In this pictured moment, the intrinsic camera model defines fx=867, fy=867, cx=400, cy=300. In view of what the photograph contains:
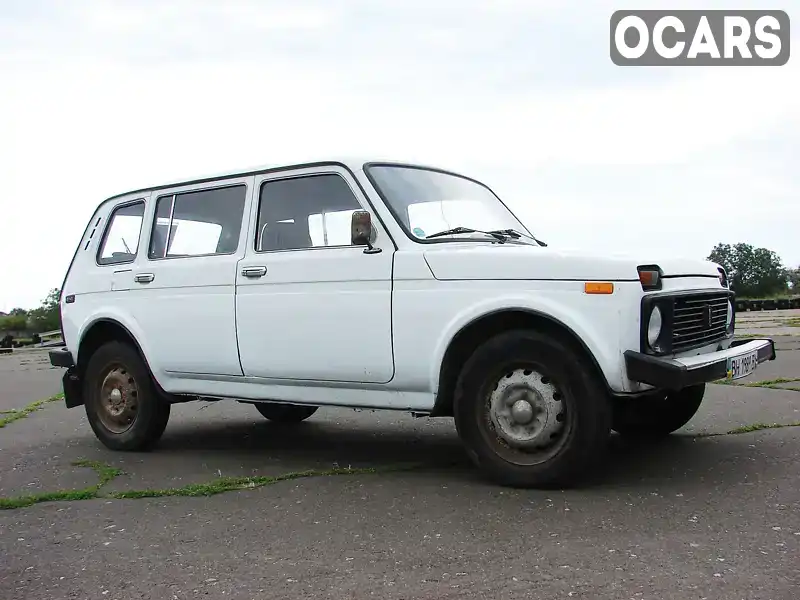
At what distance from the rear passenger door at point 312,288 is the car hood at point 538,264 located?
0.38 m

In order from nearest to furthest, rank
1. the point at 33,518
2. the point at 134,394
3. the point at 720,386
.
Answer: the point at 33,518
the point at 134,394
the point at 720,386

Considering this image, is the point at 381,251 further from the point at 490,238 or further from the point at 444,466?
the point at 444,466

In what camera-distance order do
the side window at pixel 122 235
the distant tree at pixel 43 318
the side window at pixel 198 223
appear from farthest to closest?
the distant tree at pixel 43 318, the side window at pixel 122 235, the side window at pixel 198 223

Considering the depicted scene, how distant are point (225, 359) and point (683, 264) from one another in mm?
3076

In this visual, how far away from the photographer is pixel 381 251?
5250 mm

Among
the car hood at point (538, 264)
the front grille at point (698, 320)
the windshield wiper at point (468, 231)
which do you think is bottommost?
the front grille at point (698, 320)

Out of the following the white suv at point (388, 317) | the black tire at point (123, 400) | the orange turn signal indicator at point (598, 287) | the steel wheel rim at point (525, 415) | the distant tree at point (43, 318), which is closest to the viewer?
the orange turn signal indicator at point (598, 287)

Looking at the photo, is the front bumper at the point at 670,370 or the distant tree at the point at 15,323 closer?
the front bumper at the point at 670,370

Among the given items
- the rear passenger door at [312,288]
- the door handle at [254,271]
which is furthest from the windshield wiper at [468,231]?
the door handle at [254,271]

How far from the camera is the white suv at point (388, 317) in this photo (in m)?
4.58

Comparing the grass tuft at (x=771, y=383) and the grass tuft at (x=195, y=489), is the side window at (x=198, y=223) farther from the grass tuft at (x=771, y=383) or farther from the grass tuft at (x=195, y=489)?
the grass tuft at (x=771, y=383)

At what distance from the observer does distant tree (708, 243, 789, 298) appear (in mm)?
60306

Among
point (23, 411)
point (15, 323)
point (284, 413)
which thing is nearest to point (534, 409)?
point (284, 413)

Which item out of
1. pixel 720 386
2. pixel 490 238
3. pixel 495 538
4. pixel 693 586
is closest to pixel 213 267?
pixel 490 238
